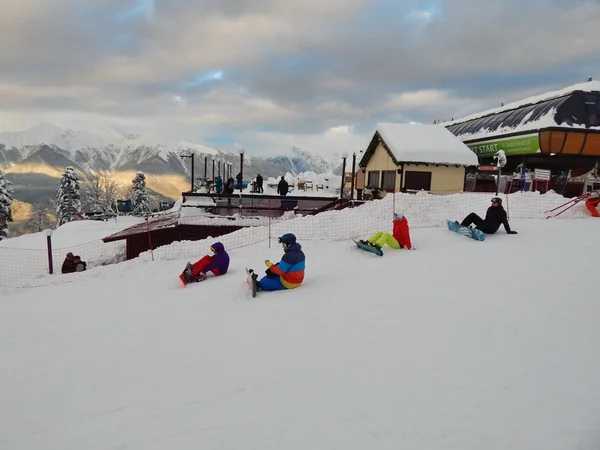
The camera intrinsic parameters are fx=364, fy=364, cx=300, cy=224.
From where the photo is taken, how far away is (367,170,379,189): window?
26.1 metres

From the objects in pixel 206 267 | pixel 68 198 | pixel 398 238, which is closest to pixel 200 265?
pixel 206 267

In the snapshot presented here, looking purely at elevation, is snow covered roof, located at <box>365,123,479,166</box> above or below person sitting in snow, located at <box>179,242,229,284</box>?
above

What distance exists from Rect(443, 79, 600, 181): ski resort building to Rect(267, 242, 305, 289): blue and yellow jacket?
20.3 m

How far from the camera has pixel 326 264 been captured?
9250mm

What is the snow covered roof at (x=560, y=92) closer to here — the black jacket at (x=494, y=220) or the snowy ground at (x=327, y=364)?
the black jacket at (x=494, y=220)

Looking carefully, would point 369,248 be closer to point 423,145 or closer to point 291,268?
point 291,268

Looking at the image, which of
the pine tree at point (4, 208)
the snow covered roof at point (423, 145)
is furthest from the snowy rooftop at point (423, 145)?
the pine tree at point (4, 208)

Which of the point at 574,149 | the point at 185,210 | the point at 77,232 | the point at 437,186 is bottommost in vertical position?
the point at 77,232

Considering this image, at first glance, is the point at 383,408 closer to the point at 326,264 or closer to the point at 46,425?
the point at 46,425

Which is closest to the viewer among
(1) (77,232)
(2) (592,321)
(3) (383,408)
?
(3) (383,408)

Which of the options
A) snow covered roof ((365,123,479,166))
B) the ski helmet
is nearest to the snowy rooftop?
snow covered roof ((365,123,479,166))

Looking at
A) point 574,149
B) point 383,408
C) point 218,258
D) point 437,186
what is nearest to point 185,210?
point 218,258

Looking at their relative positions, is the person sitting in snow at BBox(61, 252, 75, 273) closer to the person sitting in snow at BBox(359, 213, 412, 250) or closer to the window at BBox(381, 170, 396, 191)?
the person sitting in snow at BBox(359, 213, 412, 250)

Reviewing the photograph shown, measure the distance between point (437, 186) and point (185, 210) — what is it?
14812mm
